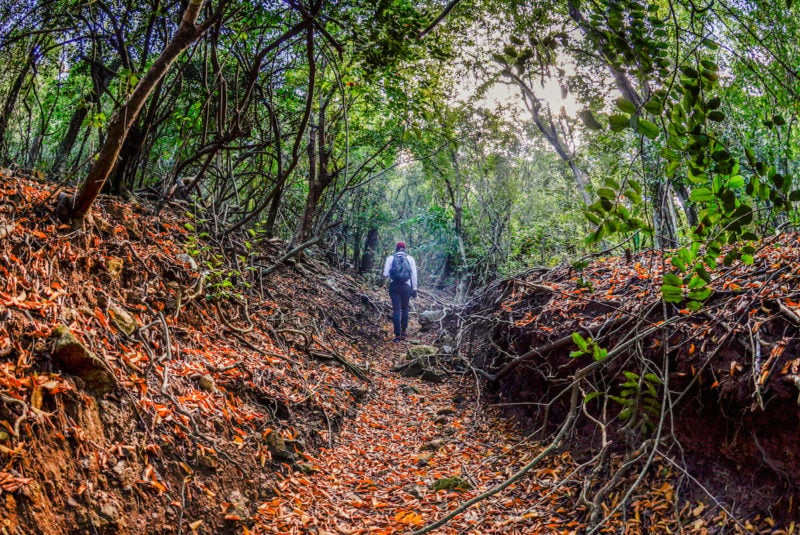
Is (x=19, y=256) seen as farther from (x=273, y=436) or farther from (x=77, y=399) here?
(x=273, y=436)

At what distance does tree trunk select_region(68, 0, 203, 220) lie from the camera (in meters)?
3.50

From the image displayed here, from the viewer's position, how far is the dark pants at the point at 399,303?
959cm

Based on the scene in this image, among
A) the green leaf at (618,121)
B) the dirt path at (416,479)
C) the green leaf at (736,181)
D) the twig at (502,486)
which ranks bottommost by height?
the dirt path at (416,479)

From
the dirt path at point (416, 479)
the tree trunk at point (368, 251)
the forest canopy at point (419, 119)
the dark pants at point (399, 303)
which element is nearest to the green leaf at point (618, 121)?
the forest canopy at point (419, 119)

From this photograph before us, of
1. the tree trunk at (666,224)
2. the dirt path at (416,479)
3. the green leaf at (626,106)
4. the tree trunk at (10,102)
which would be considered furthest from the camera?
the tree trunk at (10,102)

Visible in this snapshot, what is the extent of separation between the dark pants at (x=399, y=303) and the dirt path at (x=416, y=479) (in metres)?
3.86

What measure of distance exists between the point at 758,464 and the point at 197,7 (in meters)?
4.79

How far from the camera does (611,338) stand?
381 cm

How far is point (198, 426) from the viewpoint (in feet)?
11.1

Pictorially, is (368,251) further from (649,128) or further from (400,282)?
(649,128)

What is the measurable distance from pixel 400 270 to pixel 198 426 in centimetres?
636

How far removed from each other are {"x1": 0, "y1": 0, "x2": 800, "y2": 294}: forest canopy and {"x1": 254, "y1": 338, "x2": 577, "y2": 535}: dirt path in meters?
2.19

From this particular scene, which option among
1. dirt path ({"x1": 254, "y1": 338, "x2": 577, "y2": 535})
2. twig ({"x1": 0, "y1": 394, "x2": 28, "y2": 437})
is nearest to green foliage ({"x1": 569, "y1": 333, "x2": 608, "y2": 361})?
dirt path ({"x1": 254, "y1": 338, "x2": 577, "y2": 535})

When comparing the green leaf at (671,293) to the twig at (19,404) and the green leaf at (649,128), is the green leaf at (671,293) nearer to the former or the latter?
the green leaf at (649,128)
